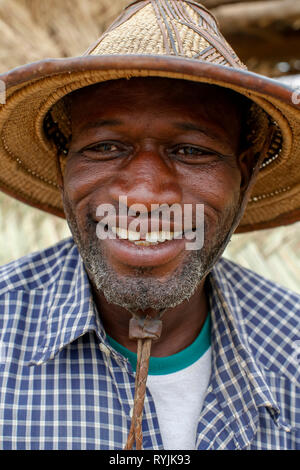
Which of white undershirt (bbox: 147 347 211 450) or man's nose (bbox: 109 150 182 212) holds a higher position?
man's nose (bbox: 109 150 182 212)

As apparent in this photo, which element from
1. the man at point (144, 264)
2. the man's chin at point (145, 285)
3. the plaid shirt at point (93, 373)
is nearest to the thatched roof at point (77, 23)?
the man at point (144, 264)

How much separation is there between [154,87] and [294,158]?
50 centimetres

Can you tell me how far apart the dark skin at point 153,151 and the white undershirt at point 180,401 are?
355 mm

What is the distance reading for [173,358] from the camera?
58.7 inches

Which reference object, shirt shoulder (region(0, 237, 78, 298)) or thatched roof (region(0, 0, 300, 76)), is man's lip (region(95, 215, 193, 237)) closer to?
shirt shoulder (region(0, 237, 78, 298))

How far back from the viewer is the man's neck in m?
1.48

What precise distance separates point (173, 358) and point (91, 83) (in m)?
0.78

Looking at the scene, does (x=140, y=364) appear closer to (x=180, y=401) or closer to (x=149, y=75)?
(x=180, y=401)

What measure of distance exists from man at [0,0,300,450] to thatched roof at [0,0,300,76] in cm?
127

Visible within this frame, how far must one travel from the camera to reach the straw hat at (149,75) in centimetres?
96

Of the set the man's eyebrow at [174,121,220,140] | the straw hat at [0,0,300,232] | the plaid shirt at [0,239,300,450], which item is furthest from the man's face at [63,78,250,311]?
the plaid shirt at [0,239,300,450]

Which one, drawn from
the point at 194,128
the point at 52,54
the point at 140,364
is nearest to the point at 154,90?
the point at 194,128
